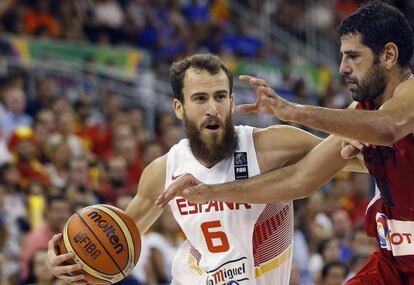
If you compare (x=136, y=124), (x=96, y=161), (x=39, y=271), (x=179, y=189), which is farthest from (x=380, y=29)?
(x=136, y=124)

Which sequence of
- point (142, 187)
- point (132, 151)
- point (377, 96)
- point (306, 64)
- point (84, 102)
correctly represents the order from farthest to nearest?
point (306, 64) → point (84, 102) → point (132, 151) → point (142, 187) → point (377, 96)

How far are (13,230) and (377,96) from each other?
523 centimetres

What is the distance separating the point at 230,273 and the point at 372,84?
4.43ft

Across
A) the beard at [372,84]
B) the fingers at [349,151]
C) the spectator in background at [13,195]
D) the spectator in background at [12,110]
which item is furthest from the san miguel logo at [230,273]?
the spectator in background at [12,110]

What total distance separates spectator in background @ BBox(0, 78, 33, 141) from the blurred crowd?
0.01 meters

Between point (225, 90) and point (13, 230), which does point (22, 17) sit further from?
point (225, 90)

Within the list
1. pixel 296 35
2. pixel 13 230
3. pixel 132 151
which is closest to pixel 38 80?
pixel 132 151

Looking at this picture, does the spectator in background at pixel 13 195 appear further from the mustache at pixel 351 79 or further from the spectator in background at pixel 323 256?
the mustache at pixel 351 79

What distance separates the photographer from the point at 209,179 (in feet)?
17.3

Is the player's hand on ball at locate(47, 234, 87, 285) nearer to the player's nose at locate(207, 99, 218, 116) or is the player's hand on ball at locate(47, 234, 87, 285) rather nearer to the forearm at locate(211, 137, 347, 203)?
the forearm at locate(211, 137, 347, 203)

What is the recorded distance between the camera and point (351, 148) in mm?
4703

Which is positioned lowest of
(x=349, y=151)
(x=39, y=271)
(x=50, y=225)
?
(x=39, y=271)

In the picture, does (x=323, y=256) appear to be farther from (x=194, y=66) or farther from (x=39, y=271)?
(x=194, y=66)

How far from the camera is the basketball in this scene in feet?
16.9
